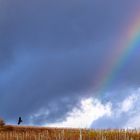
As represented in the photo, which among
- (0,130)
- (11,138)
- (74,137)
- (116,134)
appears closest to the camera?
(116,134)

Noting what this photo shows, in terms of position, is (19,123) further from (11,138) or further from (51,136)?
(51,136)

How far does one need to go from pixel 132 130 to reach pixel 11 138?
14044mm

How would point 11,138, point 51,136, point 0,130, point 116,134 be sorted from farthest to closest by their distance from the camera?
point 0,130, point 11,138, point 51,136, point 116,134

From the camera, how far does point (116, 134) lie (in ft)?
139

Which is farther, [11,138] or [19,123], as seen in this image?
[19,123]

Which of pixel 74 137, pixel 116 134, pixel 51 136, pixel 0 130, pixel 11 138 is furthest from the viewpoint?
pixel 0 130

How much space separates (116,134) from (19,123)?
18.9m

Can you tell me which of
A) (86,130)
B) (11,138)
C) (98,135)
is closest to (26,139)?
(11,138)

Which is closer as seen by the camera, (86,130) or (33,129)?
(86,130)

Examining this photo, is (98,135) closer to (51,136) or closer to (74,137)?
(74,137)

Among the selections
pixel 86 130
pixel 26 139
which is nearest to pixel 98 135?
pixel 86 130

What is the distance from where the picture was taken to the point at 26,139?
5084 cm

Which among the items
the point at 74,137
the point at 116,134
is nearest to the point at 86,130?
the point at 74,137

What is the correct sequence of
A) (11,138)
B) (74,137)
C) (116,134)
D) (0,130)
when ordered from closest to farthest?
(116,134) → (74,137) → (11,138) → (0,130)
